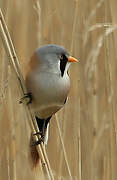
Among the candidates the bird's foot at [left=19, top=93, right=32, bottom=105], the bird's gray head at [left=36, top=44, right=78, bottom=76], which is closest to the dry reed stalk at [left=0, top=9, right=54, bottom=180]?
the bird's foot at [left=19, top=93, right=32, bottom=105]

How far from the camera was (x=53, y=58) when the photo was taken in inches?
Answer: 46.6

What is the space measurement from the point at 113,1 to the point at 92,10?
0.09m

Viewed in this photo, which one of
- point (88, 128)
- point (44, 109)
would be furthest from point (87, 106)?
point (44, 109)

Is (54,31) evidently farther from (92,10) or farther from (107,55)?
(107,55)

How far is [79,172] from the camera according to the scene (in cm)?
125

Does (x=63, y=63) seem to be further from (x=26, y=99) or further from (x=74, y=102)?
(x=74, y=102)

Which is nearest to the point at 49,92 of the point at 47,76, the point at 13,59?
the point at 47,76

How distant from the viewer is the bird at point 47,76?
118 centimetres

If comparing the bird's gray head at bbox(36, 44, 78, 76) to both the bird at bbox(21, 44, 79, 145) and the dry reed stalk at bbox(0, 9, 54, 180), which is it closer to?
the bird at bbox(21, 44, 79, 145)

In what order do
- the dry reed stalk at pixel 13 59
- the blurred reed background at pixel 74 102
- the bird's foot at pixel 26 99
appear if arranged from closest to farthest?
the dry reed stalk at pixel 13 59 → the bird's foot at pixel 26 99 → the blurred reed background at pixel 74 102

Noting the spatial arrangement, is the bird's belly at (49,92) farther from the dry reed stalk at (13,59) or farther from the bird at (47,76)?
the dry reed stalk at (13,59)

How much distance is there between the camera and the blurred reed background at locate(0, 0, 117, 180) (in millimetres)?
1278

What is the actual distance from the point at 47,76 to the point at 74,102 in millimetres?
320

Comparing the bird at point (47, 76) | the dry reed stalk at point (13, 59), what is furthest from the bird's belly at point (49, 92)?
the dry reed stalk at point (13, 59)
